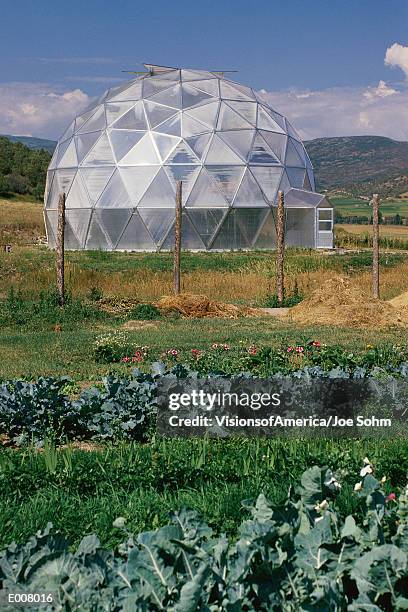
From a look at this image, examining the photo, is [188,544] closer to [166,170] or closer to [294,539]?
[294,539]

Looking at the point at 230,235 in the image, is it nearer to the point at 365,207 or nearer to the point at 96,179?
the point at 96,179

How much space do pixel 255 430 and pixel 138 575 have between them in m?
3.41

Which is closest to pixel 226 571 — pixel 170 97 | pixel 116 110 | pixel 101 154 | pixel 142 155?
pixel 142 155

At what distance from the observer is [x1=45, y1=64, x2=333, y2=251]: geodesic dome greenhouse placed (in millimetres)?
33625

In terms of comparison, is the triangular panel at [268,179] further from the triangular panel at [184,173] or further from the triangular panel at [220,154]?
the triangular panel at [184,173]

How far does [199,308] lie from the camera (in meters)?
18.3

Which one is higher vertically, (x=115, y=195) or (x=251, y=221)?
(x=115, y=195)

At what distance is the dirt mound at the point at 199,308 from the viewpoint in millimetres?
18219

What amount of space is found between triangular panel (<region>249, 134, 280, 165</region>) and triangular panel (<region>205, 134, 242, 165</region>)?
840 millimetres

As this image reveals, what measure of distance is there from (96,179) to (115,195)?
4.99 ft

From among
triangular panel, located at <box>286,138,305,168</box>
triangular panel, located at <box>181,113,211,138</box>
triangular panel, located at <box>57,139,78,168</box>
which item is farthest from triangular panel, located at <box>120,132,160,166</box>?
triangular panel, located at <box>286,138,305,168</box>

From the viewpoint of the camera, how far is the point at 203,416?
677cm

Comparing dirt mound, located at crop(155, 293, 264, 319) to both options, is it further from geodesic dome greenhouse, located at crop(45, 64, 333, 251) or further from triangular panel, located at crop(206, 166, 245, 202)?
triangular panel, located at crop(206, 166, 245, 202)

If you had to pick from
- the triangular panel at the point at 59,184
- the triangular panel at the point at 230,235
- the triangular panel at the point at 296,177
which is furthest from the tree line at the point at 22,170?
the triangular panel at the point at 230,235
